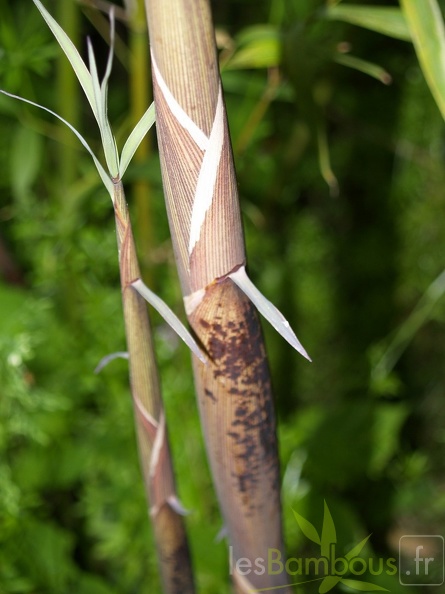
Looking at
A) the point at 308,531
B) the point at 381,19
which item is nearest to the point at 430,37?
the point at 381,19

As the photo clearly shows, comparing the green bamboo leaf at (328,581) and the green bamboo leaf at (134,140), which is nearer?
the green bamboo leaf at (134,140)

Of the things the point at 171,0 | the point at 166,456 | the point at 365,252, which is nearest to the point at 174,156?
the point at 171,0

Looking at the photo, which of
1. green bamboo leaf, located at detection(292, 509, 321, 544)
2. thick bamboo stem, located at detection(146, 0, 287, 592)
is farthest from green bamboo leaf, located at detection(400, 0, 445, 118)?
green bamboo leaf, located at detection(292, 509, 321, 544)

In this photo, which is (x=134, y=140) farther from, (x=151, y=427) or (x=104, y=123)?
(x=151, y=427)

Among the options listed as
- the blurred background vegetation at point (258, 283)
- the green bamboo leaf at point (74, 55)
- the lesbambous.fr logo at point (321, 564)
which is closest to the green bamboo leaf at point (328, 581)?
the lesbambous.fr logo at point (321, 564)

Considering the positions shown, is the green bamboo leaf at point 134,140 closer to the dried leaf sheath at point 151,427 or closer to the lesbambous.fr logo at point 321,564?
the dried leaf sheath at point 151,427

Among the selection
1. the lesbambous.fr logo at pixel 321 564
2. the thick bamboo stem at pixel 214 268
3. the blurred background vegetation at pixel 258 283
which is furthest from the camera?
the blurred background vegetation at pixel 258 283

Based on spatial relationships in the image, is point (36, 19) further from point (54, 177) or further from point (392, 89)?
point (392, 89)
